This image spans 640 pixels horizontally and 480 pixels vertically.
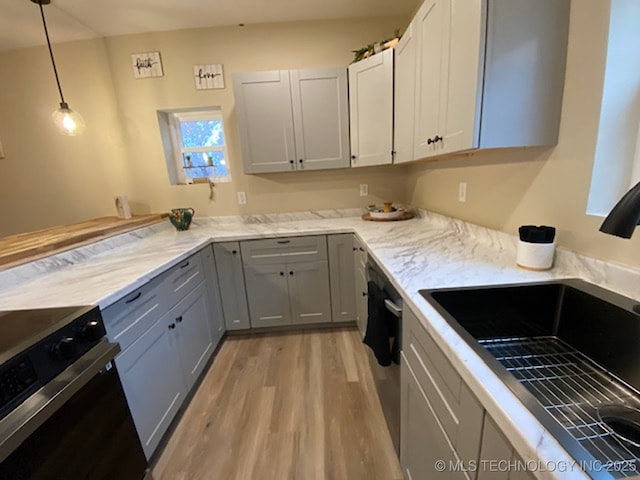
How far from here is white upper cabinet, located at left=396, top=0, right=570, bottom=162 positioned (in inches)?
39.9

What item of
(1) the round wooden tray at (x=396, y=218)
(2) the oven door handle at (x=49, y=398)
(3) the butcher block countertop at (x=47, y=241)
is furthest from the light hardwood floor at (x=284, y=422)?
(3) the butcher block countertop at (x=47, y=241)

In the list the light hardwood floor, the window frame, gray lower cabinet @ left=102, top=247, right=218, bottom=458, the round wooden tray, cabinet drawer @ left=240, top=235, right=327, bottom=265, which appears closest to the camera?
gray lower cabinet @ left=102, top=247, right=218, bottom=458

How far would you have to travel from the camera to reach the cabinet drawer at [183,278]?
1654 mm

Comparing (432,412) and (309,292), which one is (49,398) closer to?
(432,412)

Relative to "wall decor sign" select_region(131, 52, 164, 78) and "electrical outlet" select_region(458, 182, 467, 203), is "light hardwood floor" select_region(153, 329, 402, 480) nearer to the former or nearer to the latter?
"electrical outlet" select_region(458, 182, 467, 203)

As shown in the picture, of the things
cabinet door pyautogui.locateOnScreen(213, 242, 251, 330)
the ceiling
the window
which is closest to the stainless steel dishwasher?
cabinet door pyautogui.locateOnScreen(213, 242, 251, 330)

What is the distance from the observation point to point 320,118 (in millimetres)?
Result: 2375

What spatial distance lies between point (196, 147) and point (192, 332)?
180 cm

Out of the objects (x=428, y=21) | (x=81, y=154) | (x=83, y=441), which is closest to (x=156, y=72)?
(x=81, y=154)

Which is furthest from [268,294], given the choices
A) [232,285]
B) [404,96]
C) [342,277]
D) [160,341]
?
[404,96]

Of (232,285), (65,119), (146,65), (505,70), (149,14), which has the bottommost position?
(232,285)

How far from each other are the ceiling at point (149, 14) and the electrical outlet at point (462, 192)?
1617 millimetres

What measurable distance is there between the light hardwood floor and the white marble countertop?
90 centimetres

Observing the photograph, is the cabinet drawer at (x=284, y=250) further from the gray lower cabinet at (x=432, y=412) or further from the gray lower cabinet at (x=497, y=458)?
the gray lower cabinet at (x=497, y=458)
